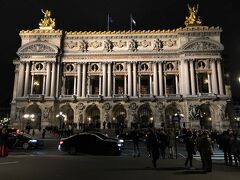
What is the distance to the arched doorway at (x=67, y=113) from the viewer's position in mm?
57359

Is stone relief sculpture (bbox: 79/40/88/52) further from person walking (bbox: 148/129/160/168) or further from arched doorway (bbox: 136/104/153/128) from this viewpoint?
person walking (bbox: 148/129/160/168)

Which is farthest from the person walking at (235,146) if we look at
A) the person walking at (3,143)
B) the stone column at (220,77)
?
the stone column at (220,77)

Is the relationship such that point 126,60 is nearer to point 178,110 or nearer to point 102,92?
point 102,92

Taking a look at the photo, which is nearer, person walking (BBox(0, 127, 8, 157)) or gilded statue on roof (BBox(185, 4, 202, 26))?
person walking (BBox(0, 127, 8, 157))

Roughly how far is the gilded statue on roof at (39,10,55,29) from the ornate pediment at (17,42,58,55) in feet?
18.0

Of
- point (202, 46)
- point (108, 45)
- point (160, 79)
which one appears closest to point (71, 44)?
point (108, 45)

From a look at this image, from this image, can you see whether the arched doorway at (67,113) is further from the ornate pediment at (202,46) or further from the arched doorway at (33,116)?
the ornate pediment at (202,46)

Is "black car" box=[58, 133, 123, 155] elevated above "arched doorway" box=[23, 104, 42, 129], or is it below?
below

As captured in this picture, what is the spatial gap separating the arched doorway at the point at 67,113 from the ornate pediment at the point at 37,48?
44.7ft

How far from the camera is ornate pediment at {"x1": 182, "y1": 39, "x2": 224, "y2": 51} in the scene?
2281 inches

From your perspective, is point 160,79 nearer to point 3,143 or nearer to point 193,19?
point 193,19

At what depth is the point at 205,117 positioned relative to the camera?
190ft

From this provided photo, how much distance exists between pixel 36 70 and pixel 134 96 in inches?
939

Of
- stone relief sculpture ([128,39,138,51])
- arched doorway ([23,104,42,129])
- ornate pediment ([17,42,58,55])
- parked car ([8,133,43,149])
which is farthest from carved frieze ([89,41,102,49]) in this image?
parked car ([8,133,43,149])
